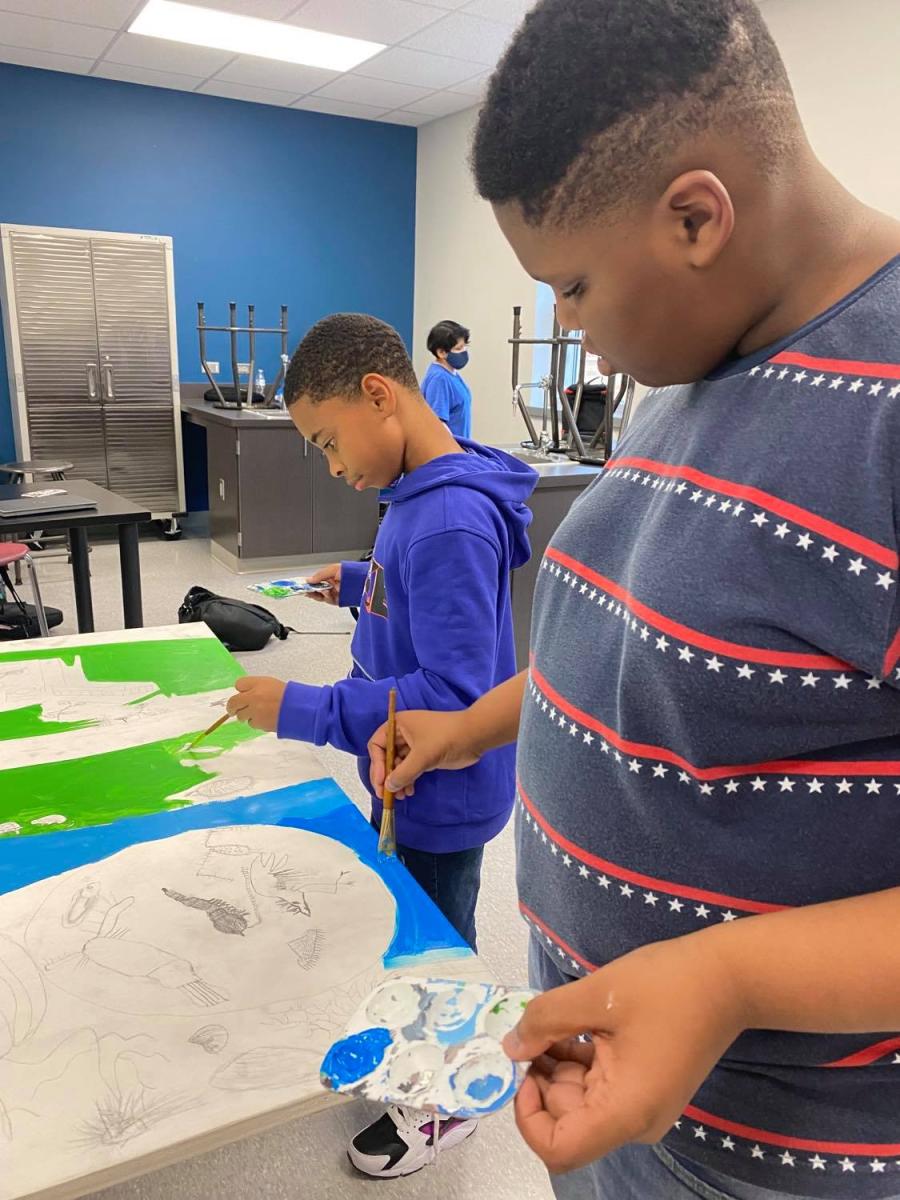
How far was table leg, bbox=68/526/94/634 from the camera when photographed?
2832mm

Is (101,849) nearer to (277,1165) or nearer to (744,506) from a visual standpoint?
(277,1165)

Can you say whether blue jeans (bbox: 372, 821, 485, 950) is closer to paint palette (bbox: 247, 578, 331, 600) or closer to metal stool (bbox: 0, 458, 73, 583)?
paint palette (bbox: 247, 578, 331, 600)

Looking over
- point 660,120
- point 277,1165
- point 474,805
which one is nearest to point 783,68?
point 660,120

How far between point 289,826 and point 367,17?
4438 millimetres

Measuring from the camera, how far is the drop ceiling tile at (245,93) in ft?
17.6

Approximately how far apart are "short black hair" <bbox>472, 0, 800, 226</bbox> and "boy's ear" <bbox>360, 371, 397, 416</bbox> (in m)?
0.71

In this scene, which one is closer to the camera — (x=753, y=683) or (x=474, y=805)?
(x=753, y=683)

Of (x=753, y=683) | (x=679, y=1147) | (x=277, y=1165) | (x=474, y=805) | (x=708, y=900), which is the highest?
(x=753, y=683)

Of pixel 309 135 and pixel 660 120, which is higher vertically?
pixel 309 135

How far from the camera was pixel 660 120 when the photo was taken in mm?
428

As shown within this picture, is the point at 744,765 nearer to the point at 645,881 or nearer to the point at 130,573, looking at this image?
the point at 645,881

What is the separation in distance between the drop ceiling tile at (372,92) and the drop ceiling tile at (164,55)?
0.74 metres

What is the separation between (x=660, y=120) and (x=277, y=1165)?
1.49 m

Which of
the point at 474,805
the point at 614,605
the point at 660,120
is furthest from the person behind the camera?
the point at 474,805
